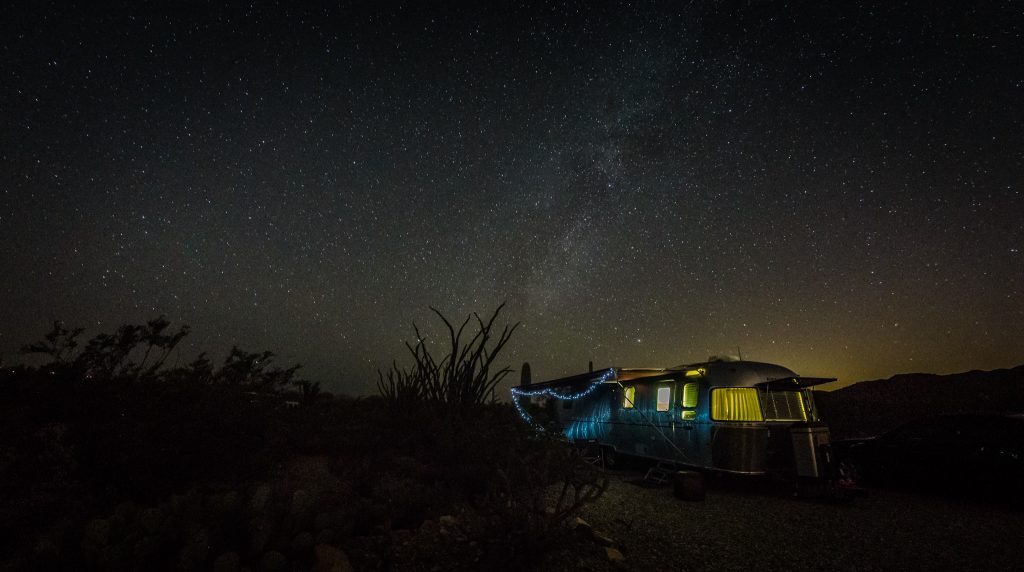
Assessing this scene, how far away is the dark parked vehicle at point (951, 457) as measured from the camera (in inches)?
294

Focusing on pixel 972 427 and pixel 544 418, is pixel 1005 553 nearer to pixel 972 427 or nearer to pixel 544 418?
pixel 972 427

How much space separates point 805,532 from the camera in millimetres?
6156

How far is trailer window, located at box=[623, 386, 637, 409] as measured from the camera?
37.7 ft

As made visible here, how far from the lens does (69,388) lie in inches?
285

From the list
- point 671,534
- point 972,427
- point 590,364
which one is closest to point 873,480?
point 972,427

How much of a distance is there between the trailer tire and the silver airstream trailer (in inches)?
31.2

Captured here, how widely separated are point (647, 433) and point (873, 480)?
462cm

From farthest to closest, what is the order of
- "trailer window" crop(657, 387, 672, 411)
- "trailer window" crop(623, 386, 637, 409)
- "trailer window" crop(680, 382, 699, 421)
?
1. "trailer window" crop(623, 386, 637, 409)
2. "trailer window" crop(657, 387, 672, 411)
3. "trailer window" crop(680, 382, 699, 421)

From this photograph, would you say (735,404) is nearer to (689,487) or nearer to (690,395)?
(690,395)

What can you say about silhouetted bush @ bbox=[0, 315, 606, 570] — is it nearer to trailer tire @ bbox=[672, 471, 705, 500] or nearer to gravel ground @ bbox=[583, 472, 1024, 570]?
gravel ground @ bbox=[583, 472, 1024, 570]

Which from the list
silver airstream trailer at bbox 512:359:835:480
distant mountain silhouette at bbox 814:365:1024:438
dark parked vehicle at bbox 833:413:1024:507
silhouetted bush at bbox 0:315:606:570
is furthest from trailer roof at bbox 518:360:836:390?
distant mountain silhouette at bbox 814:365:1024:438

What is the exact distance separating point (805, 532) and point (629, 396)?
5608 millimetres

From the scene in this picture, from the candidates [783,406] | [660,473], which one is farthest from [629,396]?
[783,406]

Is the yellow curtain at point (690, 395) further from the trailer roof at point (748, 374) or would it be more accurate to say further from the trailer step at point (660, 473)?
the trailer step at point (660, 473)
